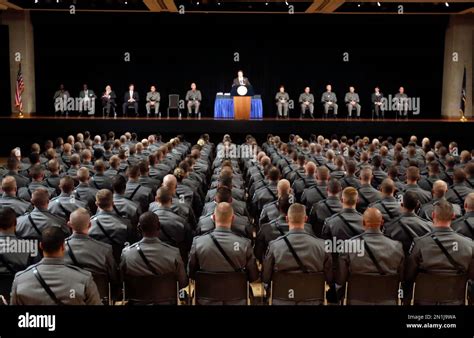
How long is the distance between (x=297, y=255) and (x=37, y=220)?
263cm

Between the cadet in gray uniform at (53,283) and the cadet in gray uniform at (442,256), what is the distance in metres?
2.54

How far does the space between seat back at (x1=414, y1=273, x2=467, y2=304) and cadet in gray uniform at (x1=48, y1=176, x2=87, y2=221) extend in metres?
3.84

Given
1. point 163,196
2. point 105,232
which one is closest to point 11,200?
point 105,232

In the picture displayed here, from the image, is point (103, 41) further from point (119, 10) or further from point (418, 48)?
point (418, 48)

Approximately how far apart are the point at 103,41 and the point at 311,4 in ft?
27.3

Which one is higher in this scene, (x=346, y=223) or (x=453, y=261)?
(x=346, y=223)

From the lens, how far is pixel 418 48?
23719 millimetres

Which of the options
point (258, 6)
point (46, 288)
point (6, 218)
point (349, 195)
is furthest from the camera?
point (258, 6)

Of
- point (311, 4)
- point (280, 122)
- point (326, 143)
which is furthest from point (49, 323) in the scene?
point (311, 4)

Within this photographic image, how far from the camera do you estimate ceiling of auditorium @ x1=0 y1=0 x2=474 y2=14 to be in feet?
66.5

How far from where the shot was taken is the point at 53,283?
159 inches

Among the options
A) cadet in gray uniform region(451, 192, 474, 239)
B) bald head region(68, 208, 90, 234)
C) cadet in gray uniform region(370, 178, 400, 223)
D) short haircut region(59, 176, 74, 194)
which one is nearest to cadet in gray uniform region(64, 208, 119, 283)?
bald head region(68, 208, 90, 234)

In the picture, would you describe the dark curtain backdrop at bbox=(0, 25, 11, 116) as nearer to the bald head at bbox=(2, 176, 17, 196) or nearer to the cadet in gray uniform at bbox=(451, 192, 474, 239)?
the bald head at bbox=(2, 176, 17, 196)

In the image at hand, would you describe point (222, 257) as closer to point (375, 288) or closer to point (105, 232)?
point (375, 288)
